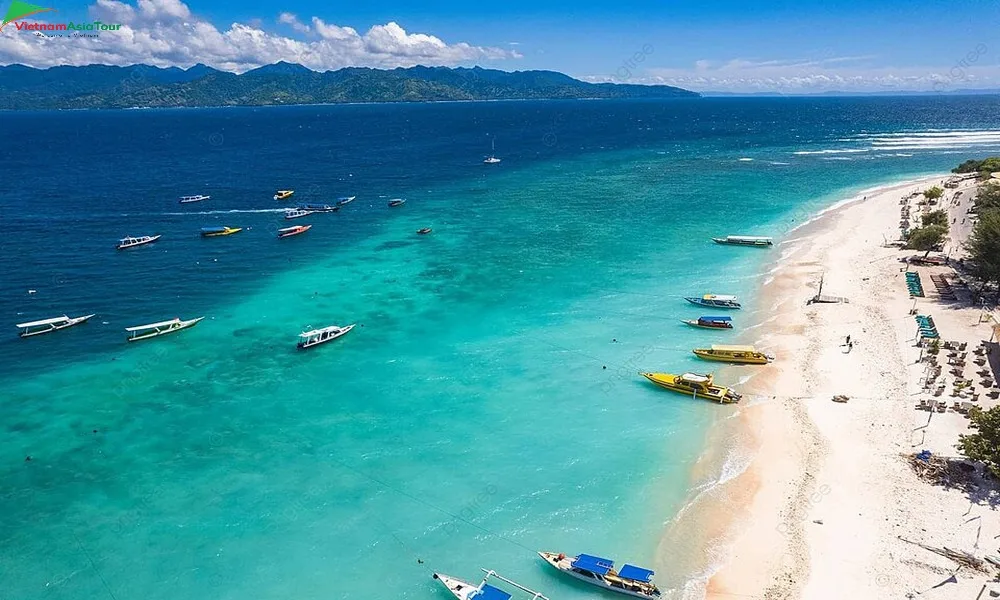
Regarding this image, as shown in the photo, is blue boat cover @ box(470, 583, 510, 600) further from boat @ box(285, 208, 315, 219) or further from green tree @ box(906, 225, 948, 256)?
boat @ box(285, 208, 315, 219)

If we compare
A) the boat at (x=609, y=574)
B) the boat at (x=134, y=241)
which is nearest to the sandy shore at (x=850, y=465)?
the boat at (x=609, y=574)

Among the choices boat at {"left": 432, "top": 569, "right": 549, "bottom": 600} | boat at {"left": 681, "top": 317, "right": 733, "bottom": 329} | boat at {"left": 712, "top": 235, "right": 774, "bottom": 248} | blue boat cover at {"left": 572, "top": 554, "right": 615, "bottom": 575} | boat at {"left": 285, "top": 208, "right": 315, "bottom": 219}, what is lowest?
boat at {"left": 432, "top": 569, "right": 549, "bottom": 600}

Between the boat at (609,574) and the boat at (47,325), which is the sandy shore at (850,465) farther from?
the boat at (47,325)

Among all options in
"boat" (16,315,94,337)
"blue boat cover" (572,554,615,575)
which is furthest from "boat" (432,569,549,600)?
"boat" (16,315,94,337)

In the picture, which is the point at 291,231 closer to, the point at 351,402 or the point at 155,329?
the point at 155,329

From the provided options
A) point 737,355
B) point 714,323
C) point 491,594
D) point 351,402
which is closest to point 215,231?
point 351,402

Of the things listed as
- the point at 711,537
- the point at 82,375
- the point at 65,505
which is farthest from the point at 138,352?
the point at 711,537
